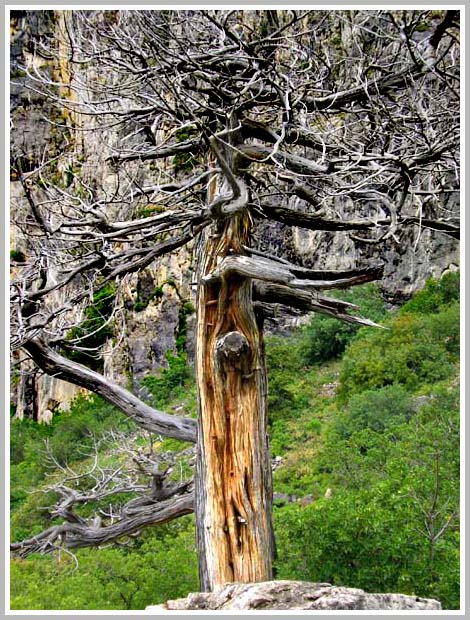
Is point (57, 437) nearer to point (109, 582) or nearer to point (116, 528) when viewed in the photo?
point (109, 582)

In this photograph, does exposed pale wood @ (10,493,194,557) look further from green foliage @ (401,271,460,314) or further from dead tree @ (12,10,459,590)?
green foliage @ (401,271,460,314)

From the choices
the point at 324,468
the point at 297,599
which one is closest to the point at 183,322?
the point at 324,468

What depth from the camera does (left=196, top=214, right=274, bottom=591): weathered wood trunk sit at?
3670 mm

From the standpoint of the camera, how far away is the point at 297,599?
3.16m

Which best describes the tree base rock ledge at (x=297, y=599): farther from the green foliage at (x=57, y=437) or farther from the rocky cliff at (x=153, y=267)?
the rocky cliff at (x=153, y=267)

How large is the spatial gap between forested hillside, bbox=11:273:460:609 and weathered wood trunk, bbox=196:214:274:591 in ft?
1.47

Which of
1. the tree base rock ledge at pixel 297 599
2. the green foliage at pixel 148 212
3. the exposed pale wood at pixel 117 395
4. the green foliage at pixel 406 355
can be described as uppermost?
the green foliage at pixel 148 212

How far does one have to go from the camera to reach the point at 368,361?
841cm

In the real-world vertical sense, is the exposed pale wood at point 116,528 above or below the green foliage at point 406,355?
below

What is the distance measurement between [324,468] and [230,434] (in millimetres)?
3409

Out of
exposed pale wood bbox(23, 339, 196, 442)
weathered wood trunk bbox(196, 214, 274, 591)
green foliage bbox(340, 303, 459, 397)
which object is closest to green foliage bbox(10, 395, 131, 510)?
green foliage bbox(340, 303, 459, 397)

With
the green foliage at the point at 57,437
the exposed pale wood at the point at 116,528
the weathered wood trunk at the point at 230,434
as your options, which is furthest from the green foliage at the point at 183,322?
the weathered wood trunk at the point at 230,434

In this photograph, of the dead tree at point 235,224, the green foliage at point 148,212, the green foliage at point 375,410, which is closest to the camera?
the dead tree at point 235,224

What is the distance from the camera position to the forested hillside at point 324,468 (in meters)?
4.17
